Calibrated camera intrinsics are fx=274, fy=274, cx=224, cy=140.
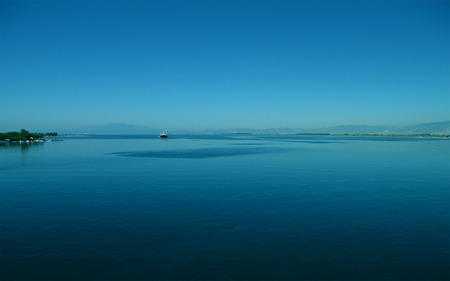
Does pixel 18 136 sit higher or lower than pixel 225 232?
higher

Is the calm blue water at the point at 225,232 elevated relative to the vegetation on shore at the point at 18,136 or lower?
lower

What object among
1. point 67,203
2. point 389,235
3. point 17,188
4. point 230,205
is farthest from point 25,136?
point 389,235

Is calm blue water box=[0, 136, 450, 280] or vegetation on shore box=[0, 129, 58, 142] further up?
vegetation on shore box=[0, 129, 58, 142]

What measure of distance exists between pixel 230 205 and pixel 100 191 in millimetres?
13525

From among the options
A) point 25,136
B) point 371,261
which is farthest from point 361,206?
point 25,136

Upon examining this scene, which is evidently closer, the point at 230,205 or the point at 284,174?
the point at 230,205

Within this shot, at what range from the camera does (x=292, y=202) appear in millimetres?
22172

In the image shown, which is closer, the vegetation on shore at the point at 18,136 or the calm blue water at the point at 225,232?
the calm blue water at the point at 225,232

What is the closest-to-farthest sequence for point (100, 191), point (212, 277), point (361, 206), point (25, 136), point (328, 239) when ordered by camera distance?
point (212, 277) < point (328, 239) < point (361, 206) < point (100, 191) < point (25, 136)

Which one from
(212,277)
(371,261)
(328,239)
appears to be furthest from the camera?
(328,239)

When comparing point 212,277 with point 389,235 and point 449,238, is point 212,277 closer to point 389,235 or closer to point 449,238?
point 389,235

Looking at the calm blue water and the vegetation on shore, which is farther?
the vegetation on shore

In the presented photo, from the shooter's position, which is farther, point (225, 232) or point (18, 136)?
point (18, 136)

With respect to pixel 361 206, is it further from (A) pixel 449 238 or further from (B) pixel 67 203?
(B) pixel 67 203
